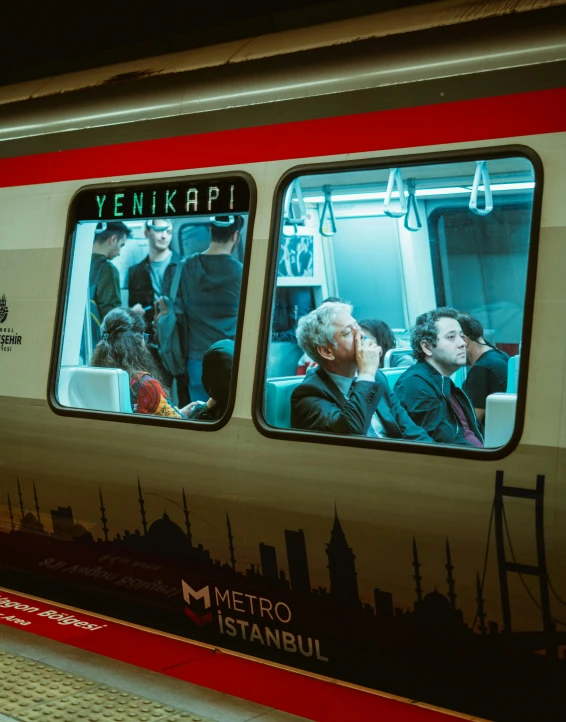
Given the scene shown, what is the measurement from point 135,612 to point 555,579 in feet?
7.02

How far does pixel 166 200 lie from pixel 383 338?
1.29 metres

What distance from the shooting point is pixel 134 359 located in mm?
4676

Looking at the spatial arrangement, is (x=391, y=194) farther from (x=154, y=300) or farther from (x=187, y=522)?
(x=187, y=522)

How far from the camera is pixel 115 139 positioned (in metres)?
4.64

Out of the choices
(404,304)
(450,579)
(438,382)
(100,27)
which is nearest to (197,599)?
(450,579)

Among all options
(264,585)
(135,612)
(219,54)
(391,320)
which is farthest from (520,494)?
(219,54)

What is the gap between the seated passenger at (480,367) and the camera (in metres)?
3.53

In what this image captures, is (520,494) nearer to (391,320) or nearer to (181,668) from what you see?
(391,320)

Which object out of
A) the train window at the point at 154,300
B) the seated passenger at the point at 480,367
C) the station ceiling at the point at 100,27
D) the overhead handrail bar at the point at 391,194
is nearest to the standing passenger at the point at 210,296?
the train window at the point at 154,300

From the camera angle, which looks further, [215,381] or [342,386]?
[215,381]

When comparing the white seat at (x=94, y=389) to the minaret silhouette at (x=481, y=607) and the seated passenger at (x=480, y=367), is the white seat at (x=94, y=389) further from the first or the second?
the minaret silhouette at (x=481, y=607)

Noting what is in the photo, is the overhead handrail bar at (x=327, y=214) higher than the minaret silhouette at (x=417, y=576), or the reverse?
the overhead handrail bar at (x=327, y=214)

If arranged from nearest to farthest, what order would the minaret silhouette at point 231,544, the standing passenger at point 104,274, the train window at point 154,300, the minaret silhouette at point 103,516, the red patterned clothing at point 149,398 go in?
the minaret silhouette at point 231,544, the train window at point 154,300, the red patterned clothing at point 149,398, the minaret silhouette at point 103,516, the standing passenger at point 104,274

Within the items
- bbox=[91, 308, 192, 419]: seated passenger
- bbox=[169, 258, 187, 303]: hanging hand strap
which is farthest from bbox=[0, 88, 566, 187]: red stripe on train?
bbox=[91, 308, 192, 419]: seated passenger
